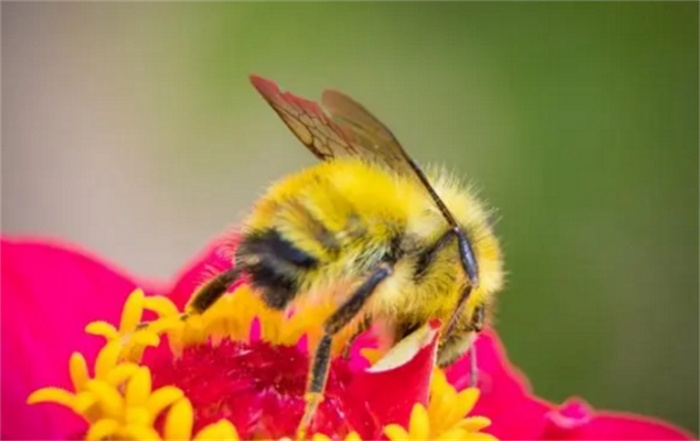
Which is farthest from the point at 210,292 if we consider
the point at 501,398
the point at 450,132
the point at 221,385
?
the point at 450,132

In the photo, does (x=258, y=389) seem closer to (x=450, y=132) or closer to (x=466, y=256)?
(x=466, y=256)

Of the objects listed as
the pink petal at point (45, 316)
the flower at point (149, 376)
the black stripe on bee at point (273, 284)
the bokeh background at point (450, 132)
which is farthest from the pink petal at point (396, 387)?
the bokeh background at point (450, 132)

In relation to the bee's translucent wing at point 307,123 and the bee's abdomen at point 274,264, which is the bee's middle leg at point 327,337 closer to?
the bee's abdomen at point 274,264

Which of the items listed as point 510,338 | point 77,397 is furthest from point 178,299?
point 510,338

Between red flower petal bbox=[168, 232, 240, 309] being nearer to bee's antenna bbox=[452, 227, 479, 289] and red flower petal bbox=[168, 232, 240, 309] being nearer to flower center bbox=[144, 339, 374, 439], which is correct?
flower center bbox=[144, 339, 374, 439]

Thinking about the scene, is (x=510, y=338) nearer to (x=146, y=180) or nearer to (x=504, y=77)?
(x=504, y=77)

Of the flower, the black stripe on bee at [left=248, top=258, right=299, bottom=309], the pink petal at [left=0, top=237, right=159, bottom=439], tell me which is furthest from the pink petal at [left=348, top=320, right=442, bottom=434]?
the pink petal at [left=0, top=237, right=159, bottom=439]
